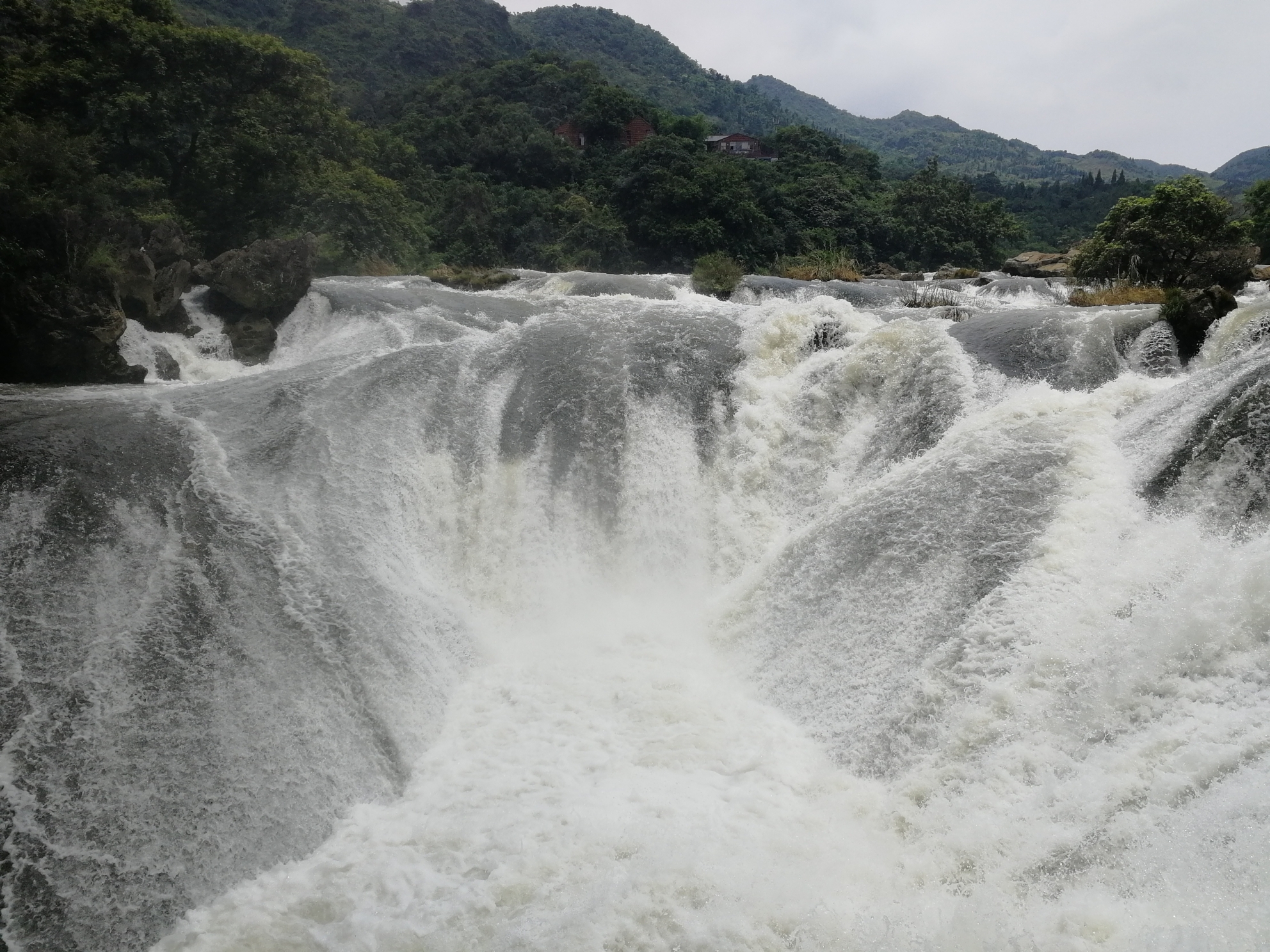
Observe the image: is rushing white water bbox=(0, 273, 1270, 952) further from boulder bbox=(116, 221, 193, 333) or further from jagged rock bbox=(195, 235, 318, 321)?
jagged rock bbox=(195, 235, 318, 321)

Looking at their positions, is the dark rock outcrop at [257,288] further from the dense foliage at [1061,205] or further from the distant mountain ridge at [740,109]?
the distant mountain ridge at [740,109]

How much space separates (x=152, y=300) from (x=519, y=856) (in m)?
11.4

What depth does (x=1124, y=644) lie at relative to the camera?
15.5ft

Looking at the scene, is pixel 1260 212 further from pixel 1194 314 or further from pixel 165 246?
pixel 165 246

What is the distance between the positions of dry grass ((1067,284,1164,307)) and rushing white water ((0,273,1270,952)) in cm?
212

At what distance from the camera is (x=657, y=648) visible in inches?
282

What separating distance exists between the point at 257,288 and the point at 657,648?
10226 millimetres

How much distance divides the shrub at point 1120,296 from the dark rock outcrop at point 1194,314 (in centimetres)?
187

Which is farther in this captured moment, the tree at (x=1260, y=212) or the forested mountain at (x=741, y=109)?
the forested mountain at (x=741, y=109)

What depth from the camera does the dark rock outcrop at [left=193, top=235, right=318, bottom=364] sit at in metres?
13.3

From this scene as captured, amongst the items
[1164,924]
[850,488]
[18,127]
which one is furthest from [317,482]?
[18,127]

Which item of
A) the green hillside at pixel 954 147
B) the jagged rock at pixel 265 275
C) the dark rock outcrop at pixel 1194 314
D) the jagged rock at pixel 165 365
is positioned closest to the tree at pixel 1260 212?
the dark rock outcrop at pixel 1194 314

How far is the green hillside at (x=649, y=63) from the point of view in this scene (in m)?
94.3

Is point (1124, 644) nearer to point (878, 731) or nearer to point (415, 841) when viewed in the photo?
point (878, 731)
